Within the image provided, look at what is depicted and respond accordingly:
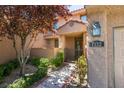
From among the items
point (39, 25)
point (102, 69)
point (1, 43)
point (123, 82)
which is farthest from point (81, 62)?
point (1, 43)

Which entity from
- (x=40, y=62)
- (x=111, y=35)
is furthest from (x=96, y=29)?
(x=40, y=62)

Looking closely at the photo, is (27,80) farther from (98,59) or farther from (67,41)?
(67,41)

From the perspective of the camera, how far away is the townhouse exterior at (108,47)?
21.1ft

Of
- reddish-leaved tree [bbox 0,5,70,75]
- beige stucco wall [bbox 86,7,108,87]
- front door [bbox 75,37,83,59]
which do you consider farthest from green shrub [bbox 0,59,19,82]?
front door [bbox 75,37,83,59]

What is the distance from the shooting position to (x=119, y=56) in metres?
6.46

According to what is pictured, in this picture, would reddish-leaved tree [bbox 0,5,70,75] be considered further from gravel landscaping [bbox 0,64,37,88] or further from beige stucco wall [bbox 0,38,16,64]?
beige stucco wall [bbox 0,38,16,64]

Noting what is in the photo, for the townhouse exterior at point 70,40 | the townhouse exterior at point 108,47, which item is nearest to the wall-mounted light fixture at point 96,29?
the townhouse exterior at point 108,47

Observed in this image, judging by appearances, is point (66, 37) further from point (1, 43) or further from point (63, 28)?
point (1, 43)

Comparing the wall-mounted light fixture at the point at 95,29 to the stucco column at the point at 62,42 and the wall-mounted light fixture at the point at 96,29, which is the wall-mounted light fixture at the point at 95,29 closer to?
the wall-mounted light fixture at the point at 96,29

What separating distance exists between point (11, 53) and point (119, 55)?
896 centimetres

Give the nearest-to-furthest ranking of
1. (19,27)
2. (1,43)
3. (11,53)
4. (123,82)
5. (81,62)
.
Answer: (123,82) < (81,62) < (19,27) < (1,43) < (11,53)

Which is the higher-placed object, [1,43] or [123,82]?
[1,43]

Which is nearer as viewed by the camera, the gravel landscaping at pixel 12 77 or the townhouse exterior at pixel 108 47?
the townhouse exterior at pixel 108 47

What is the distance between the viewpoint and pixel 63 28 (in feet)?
56.7
